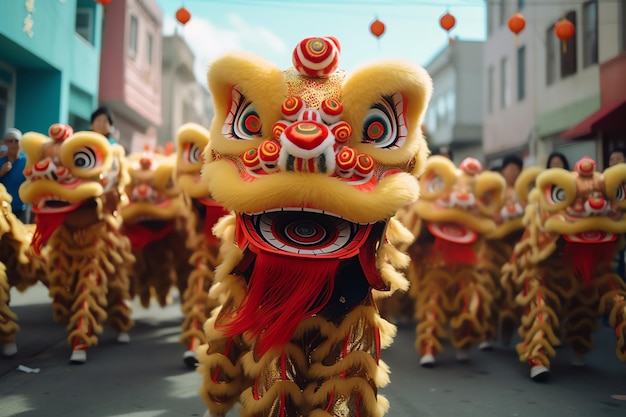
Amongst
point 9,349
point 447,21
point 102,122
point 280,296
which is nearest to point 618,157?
point 447,21

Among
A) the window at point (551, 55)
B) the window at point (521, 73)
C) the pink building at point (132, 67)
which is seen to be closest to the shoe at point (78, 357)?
the pink building at point (132, 67)

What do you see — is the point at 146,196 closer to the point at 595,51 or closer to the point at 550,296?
the point at 550,296

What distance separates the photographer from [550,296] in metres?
5.05

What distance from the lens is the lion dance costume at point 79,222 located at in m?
4.90

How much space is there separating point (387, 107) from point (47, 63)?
8.28 meters

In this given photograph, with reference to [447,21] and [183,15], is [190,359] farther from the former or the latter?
[447,21]

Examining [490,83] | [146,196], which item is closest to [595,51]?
[490,83]

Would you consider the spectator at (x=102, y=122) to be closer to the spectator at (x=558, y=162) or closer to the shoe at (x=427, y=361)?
the shoe at (x=427, y=361)

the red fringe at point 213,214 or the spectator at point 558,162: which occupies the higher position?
the spectator at point 558,162

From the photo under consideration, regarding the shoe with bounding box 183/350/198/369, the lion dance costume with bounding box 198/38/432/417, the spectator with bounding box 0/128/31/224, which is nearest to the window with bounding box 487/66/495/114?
the spectator with bounding box 0/128/31/224

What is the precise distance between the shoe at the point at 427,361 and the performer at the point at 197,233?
1.80 metres

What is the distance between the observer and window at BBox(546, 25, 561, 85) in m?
14.9

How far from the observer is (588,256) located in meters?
4.92

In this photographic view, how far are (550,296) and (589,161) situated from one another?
108cm
